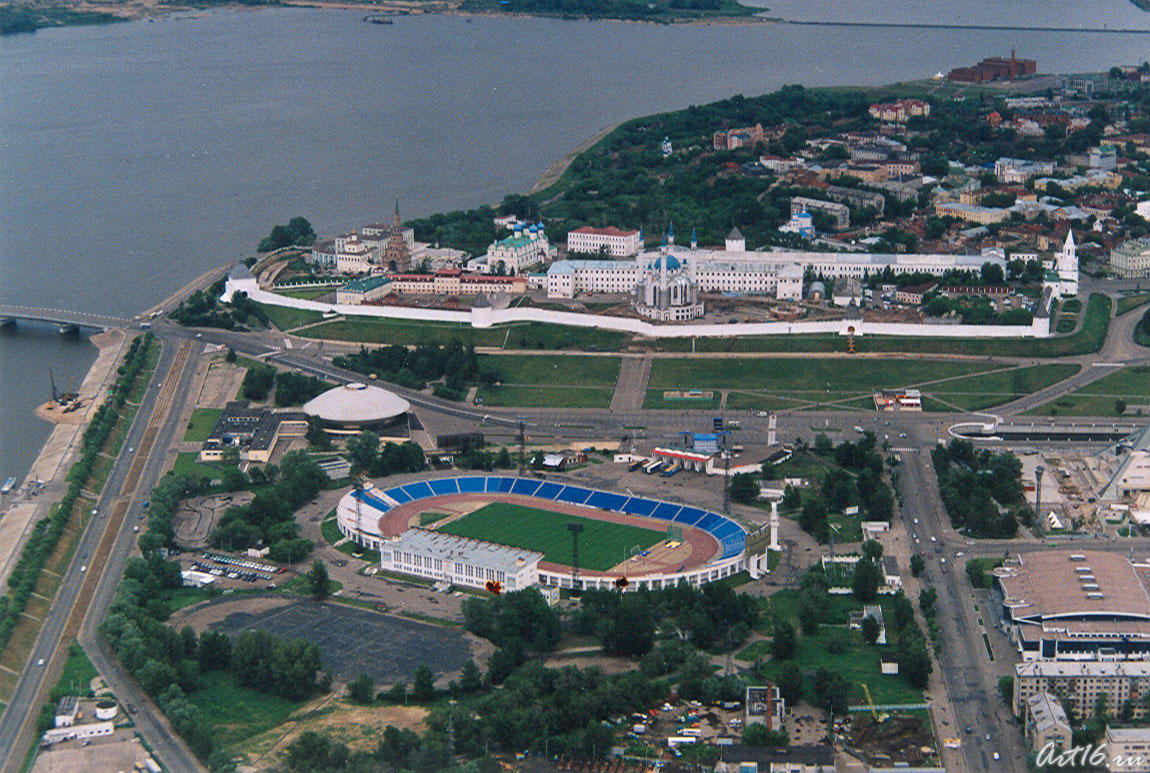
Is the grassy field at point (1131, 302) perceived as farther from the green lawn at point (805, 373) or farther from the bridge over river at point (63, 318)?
the bridge over river at point (63, 318)

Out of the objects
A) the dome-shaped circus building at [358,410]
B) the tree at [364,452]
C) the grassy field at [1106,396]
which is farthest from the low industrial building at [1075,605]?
the dome-shaped circus building at [358,410]

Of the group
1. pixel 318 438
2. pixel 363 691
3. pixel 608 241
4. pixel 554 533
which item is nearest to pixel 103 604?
pixel 363 691

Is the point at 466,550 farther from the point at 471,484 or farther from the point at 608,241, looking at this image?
the point at 608,241

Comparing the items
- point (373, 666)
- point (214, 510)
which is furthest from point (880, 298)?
point (373, 666)

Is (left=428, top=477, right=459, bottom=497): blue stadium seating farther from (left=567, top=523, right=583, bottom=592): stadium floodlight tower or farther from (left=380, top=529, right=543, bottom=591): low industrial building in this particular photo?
(left=567, top=523, right=583, bottom=592): stadium floodlight tower

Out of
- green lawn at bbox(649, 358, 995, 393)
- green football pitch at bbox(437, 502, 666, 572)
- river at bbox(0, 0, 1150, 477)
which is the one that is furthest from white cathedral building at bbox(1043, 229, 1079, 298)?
river at bbox(0, 0, 1150, 477)
